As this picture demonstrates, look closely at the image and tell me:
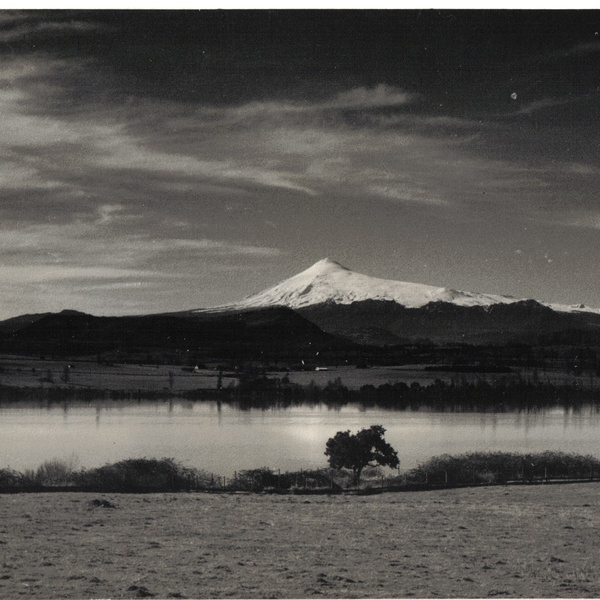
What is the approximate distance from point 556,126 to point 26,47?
138 inches

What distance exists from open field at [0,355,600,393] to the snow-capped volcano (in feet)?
1.52

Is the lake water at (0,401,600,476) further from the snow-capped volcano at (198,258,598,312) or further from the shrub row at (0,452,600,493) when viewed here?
the snow-capped volcano at (198,258,598,312)

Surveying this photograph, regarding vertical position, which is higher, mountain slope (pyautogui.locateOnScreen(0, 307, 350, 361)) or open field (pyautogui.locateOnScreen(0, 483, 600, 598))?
mountain slope (pyautogui.locateOnScreen(0, 307, 350, 361))

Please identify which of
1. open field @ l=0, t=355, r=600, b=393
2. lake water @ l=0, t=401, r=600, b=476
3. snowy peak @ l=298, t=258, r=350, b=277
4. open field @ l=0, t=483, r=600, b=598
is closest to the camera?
open field @ l=0, t=483, r=600, b=598

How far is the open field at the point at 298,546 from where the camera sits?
4984 millimetres

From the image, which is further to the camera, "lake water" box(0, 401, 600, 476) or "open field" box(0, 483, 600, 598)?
"lake water" box(0, 401, 600, 476)

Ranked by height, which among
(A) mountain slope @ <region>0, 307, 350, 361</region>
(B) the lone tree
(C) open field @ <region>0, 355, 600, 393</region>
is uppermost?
(A) mountain slope @ <region>0, 307, 350, 361</region>

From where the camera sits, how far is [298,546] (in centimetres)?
519

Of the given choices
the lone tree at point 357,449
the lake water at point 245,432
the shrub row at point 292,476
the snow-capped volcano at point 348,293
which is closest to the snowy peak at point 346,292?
the snow-capped volcano at point 348,293

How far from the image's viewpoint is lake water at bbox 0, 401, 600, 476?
548 cm

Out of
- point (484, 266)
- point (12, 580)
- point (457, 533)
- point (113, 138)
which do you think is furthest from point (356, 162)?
point (12, 580)

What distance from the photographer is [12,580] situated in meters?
4.96

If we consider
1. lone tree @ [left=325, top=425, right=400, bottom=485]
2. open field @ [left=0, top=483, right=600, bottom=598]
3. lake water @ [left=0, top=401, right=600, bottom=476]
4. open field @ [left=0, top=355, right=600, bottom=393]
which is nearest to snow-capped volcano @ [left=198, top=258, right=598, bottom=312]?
open field @ [left=0, top=355, right=600, bottom=393]

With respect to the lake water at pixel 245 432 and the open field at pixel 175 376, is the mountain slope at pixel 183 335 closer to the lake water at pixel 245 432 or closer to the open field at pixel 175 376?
the open field at pixel 175 376
